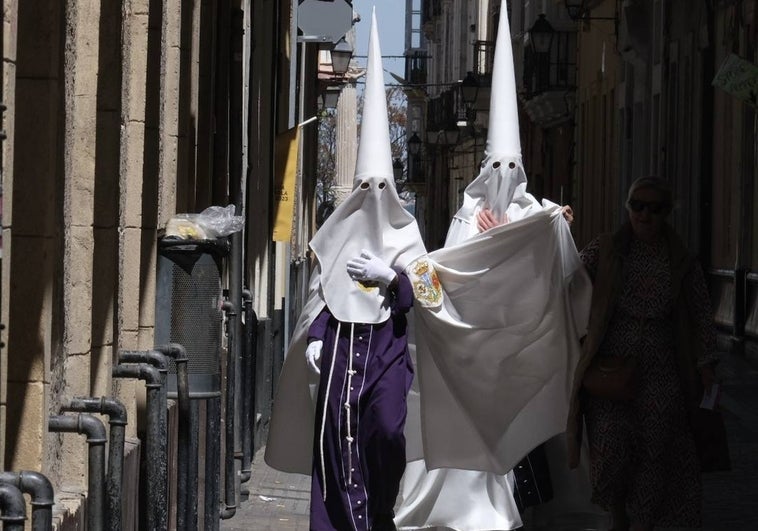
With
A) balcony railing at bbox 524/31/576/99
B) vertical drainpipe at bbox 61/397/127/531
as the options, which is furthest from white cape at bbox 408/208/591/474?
balcony railing at bbox 524/31/576/99

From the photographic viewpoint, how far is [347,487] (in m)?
8.76

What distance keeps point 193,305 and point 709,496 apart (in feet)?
13.2

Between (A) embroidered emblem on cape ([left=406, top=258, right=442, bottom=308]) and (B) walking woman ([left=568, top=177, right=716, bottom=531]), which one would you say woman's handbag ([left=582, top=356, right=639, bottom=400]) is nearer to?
(B) walking woman ([left=568, top=177, right=716, bottom=531])

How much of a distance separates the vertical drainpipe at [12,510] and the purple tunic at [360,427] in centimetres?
441

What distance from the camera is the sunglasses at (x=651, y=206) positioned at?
8.77m

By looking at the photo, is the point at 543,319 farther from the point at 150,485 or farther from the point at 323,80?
the point at 323,80

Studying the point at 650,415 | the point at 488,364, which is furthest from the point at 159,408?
the point at 488,364

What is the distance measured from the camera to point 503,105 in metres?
10.6

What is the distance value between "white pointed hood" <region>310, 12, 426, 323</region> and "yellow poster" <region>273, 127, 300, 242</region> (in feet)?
24.3

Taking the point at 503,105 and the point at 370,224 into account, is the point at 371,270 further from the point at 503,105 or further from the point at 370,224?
the point at 503,105

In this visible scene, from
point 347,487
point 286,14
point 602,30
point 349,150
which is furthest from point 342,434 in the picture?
point 349,150

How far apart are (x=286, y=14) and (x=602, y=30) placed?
20.5 m

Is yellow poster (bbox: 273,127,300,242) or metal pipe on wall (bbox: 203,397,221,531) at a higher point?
yellow poster (bbox: 273,127,300,242)

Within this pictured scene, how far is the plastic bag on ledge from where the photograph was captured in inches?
360
